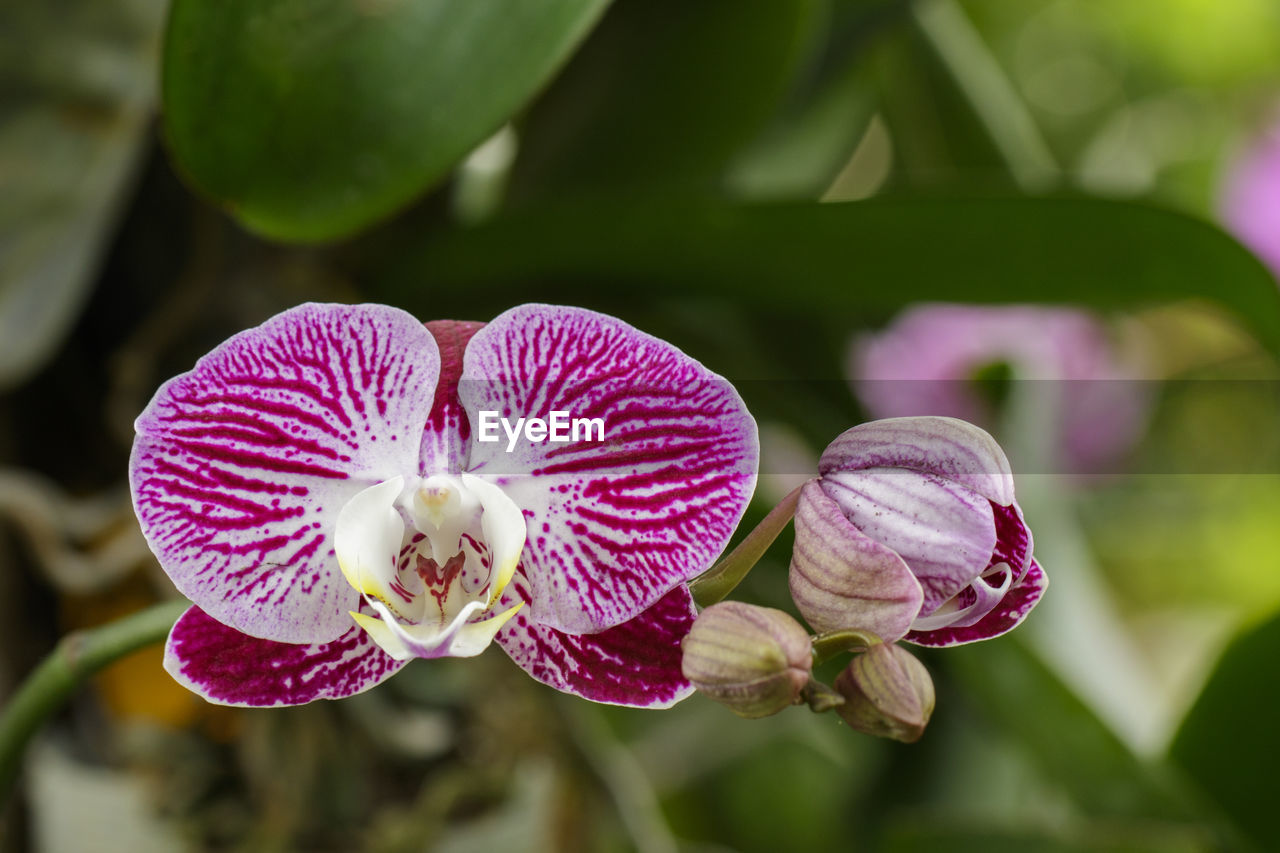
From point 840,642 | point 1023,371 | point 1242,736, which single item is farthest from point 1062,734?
point 840,642

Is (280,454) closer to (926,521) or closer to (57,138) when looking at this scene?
(926,521)

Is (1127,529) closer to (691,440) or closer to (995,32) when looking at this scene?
(995,32)

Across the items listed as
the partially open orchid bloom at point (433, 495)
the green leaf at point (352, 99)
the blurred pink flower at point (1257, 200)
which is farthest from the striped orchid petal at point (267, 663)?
the blurred pink flower at point (1257, 200)

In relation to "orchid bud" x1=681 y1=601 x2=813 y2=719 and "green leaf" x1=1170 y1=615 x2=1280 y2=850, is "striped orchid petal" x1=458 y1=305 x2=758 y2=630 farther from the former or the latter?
"green leaf" x1=1170 y1=615 x2=1280 y2=850

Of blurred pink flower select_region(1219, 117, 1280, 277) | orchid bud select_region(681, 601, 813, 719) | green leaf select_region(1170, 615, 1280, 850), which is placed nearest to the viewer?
orchid bud select_region(681, 601, 813, 719)

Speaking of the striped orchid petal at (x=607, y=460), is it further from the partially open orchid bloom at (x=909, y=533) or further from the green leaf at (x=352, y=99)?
the green leaf at (x=352, y=99)

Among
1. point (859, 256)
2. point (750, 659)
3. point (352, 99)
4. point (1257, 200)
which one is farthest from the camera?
point (1257, 200)

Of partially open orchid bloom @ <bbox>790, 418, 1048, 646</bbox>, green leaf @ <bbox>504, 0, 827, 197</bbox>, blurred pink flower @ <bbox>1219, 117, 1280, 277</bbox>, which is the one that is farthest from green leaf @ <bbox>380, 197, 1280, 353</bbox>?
blurred pink flower @ <bbox>1219, 117, 1280, 277</bbox>
